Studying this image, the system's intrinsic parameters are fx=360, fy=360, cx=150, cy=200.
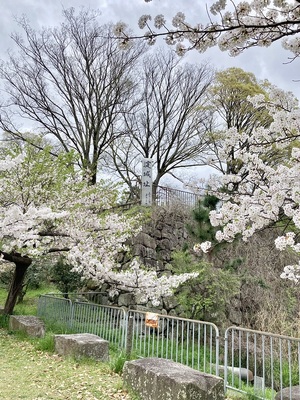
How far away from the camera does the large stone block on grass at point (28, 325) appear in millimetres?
7098

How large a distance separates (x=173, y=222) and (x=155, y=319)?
6985 millimetres

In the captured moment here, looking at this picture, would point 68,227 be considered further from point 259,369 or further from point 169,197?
point 169,197

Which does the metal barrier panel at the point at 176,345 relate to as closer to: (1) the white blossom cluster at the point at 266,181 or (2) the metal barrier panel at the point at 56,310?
(1) the white blossom cluster at the point at 266,181

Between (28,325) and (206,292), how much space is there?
12.9ft

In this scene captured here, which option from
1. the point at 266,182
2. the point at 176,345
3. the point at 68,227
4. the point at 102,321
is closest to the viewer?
the point at 266,182

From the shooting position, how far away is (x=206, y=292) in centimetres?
838

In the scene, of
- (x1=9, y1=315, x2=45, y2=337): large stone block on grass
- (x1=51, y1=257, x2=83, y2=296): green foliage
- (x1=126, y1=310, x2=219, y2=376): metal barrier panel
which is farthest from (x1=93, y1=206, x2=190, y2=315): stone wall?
(x1=9, y1=315, x2=45, y2=337): large stone block on grass

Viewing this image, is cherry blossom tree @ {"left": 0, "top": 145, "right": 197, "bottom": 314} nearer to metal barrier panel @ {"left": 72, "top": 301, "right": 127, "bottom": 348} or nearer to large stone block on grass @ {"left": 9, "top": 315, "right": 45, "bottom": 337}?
metal barrier panel @ {"left": 72, "top": 301, "right": 127, "bottom": 348}

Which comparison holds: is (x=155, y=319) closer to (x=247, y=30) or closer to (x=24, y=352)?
(x=24, y=352)

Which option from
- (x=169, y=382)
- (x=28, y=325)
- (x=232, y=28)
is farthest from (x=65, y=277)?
(x=232, y=28)

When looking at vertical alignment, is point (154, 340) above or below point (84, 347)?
below

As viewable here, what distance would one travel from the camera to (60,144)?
14.7 metres

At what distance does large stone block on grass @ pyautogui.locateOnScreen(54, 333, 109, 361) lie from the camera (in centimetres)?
543

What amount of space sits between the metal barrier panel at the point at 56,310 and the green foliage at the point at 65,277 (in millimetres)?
1383
